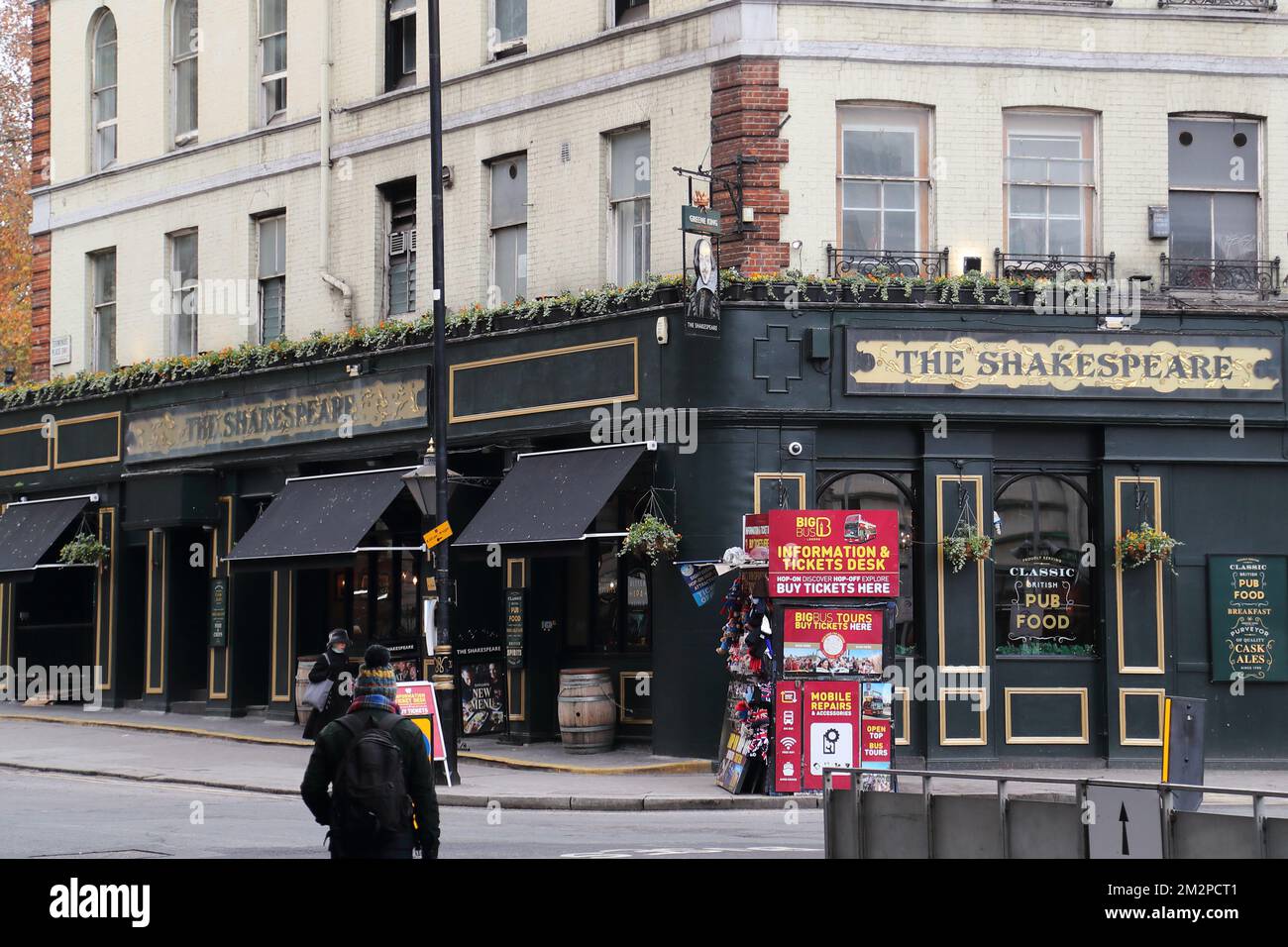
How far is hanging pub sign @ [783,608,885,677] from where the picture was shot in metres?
18.6

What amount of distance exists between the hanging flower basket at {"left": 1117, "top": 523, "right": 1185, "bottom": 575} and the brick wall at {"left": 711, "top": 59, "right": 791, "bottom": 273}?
5.31 m

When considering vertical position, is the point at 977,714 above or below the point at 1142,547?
below

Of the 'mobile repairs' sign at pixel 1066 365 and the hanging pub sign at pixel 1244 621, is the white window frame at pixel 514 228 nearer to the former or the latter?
the 'mobile repairs' sign at pixel 1066 365

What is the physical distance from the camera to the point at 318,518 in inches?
1007

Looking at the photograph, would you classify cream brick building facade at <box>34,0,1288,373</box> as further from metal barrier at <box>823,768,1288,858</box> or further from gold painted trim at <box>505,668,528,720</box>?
metal barrier at <box>823,768,1288,858</box>

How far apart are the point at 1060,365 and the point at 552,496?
6433mm

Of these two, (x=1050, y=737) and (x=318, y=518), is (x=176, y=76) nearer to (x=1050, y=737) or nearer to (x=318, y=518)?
(x=318, y=518)

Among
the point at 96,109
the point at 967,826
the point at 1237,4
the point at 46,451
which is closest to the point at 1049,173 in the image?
the point at 1237,4

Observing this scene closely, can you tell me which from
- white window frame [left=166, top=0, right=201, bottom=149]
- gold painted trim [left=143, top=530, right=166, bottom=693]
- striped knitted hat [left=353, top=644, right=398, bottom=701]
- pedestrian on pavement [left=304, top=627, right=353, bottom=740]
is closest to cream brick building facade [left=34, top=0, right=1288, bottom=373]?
white window frame [left=166, top=0, right=201, bottom=149]

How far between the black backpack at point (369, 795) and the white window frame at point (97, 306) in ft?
Answer: 78.6

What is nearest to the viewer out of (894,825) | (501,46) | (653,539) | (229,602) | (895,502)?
(894,825)

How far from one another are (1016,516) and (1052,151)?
4.58m

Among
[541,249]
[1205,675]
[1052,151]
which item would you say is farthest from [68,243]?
[1205,675]

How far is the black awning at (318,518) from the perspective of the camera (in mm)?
24672
